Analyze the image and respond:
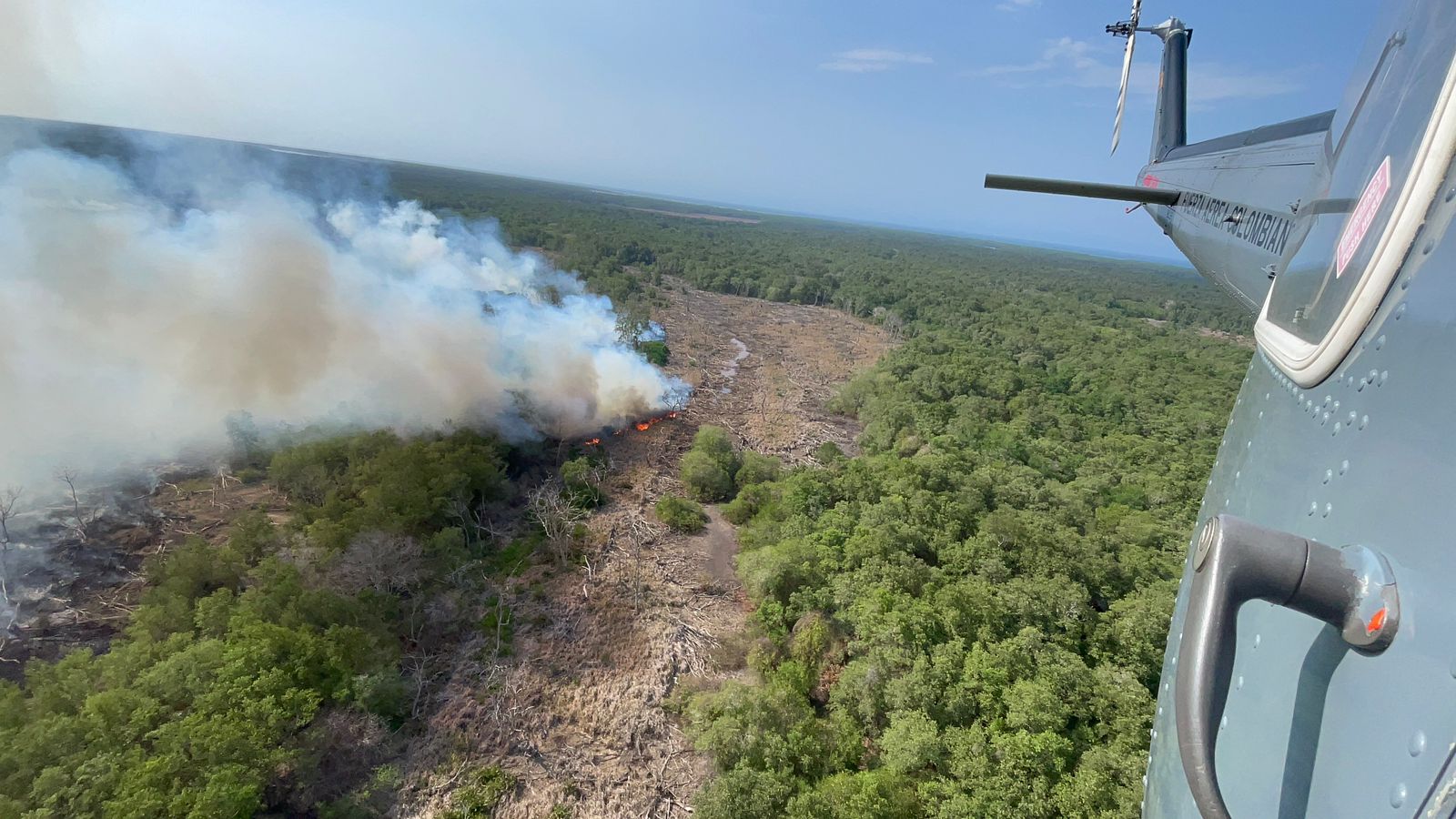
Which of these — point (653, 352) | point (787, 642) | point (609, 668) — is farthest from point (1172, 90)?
point (653, 352)

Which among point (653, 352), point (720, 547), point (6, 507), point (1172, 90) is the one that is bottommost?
point (720, 547)

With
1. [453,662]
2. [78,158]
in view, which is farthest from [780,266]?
[453,662]

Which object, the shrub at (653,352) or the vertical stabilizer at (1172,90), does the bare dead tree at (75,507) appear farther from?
the vertical stabilizer at (1172,90)

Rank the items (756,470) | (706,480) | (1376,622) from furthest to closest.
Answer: (756,470), (706,480), (1376,622)

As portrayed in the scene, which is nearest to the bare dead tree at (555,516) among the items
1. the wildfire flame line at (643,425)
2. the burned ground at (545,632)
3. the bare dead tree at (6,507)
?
the burned ground at (545,632)

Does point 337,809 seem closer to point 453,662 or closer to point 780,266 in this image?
point 453,662

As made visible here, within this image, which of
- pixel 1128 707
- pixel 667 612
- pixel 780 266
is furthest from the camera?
pixel 780 266

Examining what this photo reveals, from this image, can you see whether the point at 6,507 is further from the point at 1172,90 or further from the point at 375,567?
the point at 1172,90
